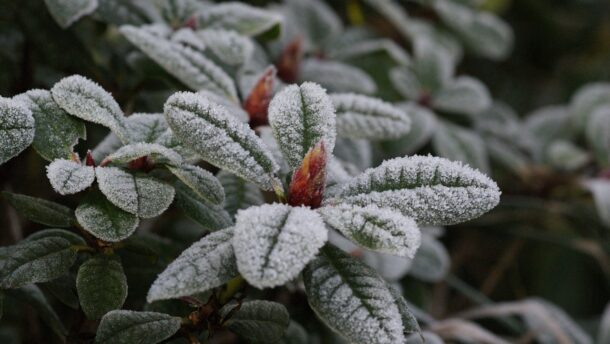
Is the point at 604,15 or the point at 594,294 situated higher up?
the point at 604,15

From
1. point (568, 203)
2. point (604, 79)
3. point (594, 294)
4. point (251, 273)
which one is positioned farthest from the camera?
point (604, 79)

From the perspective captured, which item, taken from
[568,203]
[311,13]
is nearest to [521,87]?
[568,203]

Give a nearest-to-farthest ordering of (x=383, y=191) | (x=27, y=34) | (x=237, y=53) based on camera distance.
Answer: (x=383, y=191) → (x=237, y=53) → (x=27, y=34)

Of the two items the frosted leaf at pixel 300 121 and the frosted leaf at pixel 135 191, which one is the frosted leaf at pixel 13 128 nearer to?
the frosted leaf at pixel 135 191

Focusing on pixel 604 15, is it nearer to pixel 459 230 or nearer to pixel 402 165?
pixel 459 230

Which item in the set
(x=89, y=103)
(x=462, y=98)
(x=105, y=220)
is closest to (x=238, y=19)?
(x=89, y=103)

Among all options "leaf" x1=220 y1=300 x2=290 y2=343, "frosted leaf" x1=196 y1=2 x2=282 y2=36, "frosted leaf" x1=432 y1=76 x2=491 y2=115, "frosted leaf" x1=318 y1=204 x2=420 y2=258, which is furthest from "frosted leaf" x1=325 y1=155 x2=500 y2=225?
"frosted leaf" x1=432 y1=76 x2=491 y2=115
